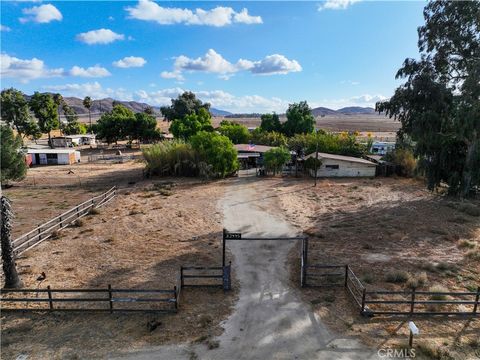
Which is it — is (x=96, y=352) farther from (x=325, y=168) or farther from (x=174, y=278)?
(x=325, y=168)

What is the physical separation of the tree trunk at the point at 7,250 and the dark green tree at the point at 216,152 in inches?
989

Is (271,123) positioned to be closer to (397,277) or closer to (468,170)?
(468,170)

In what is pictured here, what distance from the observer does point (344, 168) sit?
127 ft

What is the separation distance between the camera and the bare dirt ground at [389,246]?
1021cm

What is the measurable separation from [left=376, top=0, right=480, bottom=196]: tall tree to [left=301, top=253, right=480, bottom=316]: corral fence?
1330 cm

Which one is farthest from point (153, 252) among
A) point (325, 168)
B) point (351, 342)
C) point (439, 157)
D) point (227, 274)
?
point (325, 168)

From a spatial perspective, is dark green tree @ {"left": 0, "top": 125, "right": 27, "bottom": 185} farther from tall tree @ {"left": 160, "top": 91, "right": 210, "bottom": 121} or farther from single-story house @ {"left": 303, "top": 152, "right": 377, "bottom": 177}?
tall tree @ {"left": 160, "top": 91, "right": 210, "bottom": 121}

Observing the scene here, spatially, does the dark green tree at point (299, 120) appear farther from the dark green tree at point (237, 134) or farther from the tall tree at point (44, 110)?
the tall tree at point (44, 110)

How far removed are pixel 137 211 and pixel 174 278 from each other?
459 inches

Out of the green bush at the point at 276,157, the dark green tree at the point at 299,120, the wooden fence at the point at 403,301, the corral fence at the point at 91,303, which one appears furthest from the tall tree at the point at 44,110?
the wooden fence at the point at 403,301

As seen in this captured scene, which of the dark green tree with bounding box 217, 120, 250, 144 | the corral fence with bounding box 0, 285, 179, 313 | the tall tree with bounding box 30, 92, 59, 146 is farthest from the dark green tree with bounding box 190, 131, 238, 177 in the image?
the tall tree with bounding box 30, 92, 59, 146

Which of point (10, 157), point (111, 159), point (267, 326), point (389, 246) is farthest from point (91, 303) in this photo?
point (111, 159)

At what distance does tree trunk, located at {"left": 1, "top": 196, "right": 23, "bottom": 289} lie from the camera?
12.4m

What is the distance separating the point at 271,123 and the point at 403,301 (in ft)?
186
